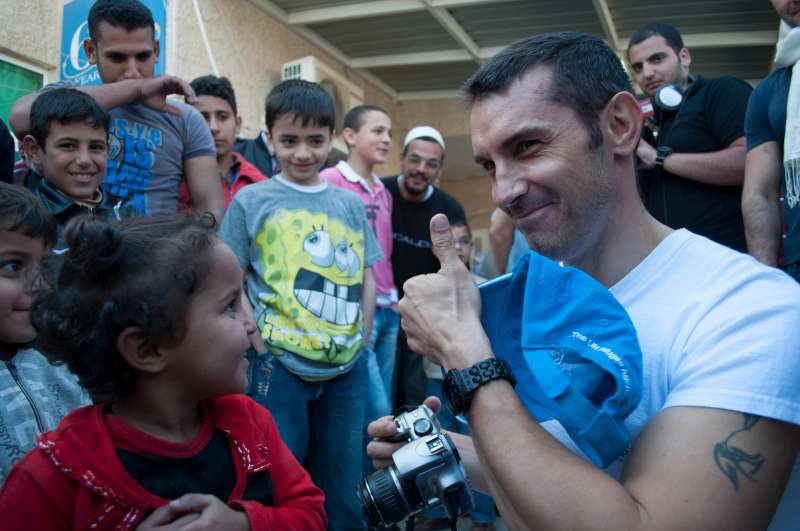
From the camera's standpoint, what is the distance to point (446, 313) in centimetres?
147

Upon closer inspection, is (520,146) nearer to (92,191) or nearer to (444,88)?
(92,191)

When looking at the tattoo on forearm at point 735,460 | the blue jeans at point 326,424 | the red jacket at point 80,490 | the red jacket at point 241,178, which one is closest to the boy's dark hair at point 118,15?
the red jacket at point 241,178

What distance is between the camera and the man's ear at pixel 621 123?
1644 mm

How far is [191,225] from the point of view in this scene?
170cm

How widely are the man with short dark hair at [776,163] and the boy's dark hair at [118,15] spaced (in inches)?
110

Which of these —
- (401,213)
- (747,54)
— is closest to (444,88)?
(747,54)

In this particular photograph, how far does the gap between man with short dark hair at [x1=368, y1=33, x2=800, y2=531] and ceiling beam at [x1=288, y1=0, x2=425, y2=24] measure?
5.77 meters

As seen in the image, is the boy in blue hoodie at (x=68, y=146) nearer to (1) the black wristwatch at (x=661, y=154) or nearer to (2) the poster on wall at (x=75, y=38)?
(2) the poster on wall at (x=75, y=38)

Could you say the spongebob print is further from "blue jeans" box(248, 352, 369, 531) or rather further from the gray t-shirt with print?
"blue jeans" box(248, 352, 369, 531)

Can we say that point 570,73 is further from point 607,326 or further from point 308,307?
point 308,307

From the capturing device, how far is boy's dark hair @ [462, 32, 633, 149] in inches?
63.4

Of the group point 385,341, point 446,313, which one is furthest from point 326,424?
point 446,313

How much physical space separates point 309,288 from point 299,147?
763mm

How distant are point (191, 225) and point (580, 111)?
0.99 meters
